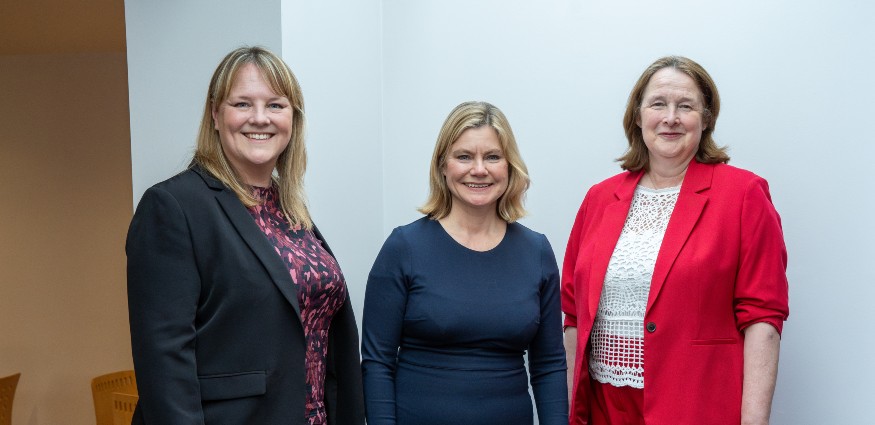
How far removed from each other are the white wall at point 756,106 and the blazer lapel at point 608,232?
2.33 feet

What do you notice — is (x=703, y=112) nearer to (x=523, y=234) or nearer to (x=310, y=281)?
(x=523, y=234)

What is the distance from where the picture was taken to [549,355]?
246cm

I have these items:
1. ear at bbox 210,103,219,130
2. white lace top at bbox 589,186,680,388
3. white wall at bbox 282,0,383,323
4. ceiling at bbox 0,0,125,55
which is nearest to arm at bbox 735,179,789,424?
white lace top at bbox 589,186,680,388

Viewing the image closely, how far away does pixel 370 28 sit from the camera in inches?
145

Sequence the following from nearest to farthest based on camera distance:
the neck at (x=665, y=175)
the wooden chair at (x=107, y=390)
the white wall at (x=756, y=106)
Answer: the neck at (x=665, y=175), the white wall at (x=756, y=106), the wooden chair at (x=107, y=390)

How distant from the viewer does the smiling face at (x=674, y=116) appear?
8.10 feet

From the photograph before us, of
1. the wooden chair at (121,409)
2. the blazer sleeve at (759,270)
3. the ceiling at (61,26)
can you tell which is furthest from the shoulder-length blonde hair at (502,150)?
the ceiling at (61,26)

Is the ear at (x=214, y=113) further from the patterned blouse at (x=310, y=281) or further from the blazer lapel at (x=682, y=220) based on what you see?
the blazer lapel at (x=682, y=220)

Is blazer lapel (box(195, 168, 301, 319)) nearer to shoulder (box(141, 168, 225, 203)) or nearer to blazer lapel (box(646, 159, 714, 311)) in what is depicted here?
shoulder (box(141, 168, 225, 203))

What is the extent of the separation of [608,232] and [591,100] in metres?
0.97

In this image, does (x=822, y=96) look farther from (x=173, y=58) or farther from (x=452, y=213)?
(x=173, y=58)

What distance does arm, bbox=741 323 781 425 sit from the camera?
232 cm

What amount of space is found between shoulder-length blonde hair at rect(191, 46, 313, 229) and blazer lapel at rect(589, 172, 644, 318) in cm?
86

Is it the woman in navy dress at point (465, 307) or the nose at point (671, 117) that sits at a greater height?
the nose at point (671, 117)
